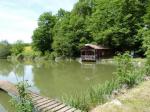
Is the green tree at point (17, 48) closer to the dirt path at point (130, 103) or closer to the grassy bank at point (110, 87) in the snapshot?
the grassy bank at point (110, 87)

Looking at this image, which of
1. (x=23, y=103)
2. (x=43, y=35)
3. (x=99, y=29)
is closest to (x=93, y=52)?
(x=99, y=29)

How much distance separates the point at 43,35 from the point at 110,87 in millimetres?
37879

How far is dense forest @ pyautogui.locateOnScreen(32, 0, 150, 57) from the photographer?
30797mm

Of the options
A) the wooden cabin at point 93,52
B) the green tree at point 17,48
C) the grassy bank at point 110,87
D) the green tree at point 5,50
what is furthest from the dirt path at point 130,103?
the green tree at point 5,50

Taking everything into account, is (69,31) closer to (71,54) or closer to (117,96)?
(71,54)

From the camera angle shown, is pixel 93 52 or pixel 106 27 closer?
pixel 93 52

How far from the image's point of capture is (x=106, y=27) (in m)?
33.4

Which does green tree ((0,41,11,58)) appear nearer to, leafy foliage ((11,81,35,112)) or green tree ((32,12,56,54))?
green tree ((32,12,56,54))

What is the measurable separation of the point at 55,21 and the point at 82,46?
15592 millimetres

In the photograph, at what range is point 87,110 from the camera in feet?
24.7

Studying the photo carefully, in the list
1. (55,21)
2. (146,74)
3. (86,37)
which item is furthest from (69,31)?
(146,74)

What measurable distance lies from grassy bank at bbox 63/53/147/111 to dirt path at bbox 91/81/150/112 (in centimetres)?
45

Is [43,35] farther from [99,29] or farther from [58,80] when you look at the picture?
[58,80]

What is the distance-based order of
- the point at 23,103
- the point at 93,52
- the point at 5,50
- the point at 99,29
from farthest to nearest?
1. the point at 5,50
2. the point at 99,29
3. the point at 93,52
4. the point at 23,103
